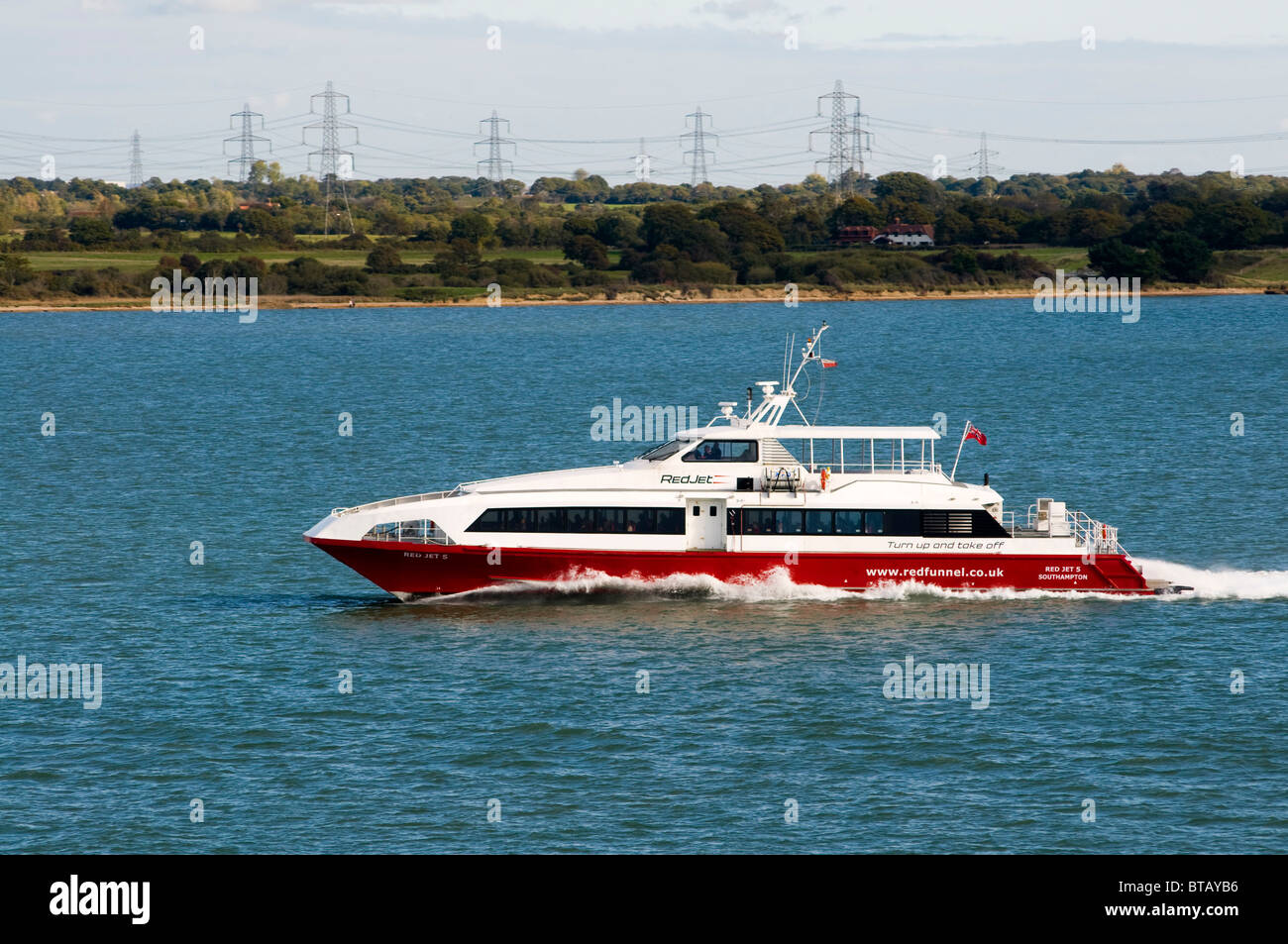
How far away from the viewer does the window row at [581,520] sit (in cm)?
4528

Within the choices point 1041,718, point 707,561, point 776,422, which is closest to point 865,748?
point 1041,718

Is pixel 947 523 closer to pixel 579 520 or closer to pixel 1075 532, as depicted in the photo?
pixel 1075 532

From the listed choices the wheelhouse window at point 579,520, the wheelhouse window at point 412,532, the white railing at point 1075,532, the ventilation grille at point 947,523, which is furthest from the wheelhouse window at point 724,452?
the white railing at point 1075,532

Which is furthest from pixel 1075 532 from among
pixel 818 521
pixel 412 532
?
pixel 412 532

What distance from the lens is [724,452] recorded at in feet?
151

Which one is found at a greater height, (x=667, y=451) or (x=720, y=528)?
(x=667, y=451)

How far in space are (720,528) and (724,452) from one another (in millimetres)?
2321

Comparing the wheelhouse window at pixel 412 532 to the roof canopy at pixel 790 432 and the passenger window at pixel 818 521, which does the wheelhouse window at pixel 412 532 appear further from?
the passenger window at pixel 818 521

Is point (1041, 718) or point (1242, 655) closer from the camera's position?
point (1041, 718)

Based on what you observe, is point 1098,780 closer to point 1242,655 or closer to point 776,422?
point 1242,655

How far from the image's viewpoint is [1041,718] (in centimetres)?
3709

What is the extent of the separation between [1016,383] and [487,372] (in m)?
44.5

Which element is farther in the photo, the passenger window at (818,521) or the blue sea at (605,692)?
the passenger window at (818,521)

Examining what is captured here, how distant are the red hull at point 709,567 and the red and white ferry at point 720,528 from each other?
0.14ft
